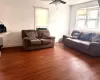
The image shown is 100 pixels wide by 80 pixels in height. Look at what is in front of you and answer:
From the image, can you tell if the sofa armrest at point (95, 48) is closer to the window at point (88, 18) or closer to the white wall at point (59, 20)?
the window at point (88, 18)

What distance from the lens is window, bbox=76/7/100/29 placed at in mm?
5353

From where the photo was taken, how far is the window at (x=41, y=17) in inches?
222

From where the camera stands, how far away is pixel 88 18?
19.0 ft

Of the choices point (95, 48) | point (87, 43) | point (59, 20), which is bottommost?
point (95, 48)

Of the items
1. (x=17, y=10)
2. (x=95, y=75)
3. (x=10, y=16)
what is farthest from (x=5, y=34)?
(x=95, y=75)

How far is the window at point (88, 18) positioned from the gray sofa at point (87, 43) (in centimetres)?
72

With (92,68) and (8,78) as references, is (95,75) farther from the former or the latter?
(8,78)

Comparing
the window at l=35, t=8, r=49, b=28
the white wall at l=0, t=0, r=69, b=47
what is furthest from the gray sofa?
the white wall at l=0, t=0, r=69, b=47

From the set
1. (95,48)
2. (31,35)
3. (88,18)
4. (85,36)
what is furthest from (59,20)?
(95,48)

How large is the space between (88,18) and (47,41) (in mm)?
2777

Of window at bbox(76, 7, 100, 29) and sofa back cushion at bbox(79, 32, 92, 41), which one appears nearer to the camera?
sofa back cushion at bbox(79, 32, 92, 41)

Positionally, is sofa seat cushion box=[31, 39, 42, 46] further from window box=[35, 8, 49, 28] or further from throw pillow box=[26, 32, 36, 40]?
window box=[35, 8, 49, 28]

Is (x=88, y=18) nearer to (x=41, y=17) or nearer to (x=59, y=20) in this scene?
(x=59, y=20)

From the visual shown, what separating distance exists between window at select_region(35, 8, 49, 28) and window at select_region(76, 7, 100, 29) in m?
2.08
